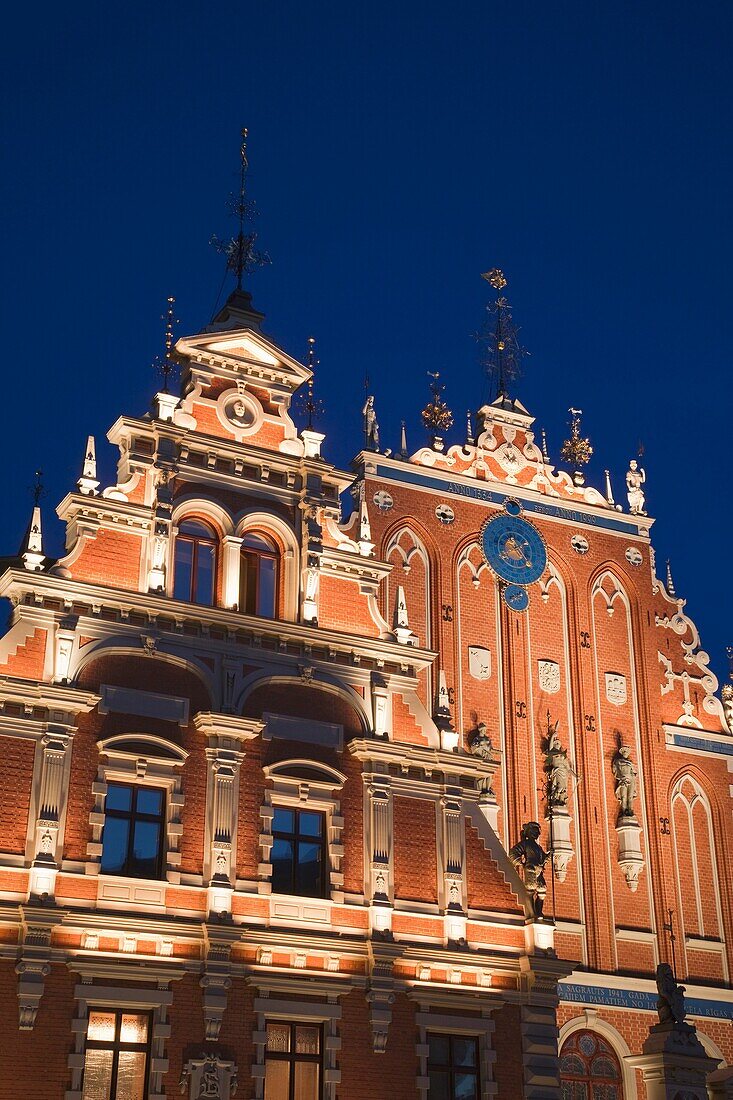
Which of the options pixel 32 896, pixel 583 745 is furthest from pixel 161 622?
pixel 583 745

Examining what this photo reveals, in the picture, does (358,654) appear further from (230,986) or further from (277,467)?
(230,986)

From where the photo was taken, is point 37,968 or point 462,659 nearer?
point 37,968

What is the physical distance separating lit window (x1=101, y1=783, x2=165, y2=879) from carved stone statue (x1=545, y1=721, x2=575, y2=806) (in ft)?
42.1

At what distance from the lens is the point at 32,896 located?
824 inches

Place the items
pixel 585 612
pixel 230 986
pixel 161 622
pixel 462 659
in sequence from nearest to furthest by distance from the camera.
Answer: pixel 230 986, pixel 161 622, pixel 462 659, pixel 585 612

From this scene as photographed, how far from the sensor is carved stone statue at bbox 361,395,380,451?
113ft

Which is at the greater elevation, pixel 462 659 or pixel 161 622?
pixel 462 659

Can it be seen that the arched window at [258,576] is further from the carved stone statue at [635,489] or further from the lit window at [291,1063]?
the carved stone statue at [635,489]

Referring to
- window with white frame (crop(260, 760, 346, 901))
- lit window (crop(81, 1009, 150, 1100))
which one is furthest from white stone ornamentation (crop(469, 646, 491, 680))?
lit window (crop(81, 1009, 150, 1100))

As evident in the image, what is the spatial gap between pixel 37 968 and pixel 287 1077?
4388mm

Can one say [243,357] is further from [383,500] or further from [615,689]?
[615,689]

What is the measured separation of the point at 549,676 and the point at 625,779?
9.79 feet

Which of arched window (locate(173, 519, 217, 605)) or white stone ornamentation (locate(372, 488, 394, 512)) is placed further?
white stone ornamentation (locate(372, 488, 394, 512))

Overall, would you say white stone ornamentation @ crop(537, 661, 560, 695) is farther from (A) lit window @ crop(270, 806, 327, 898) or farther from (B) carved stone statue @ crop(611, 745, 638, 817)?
(A) lit window @ crop(270, 806, 327, 898)
